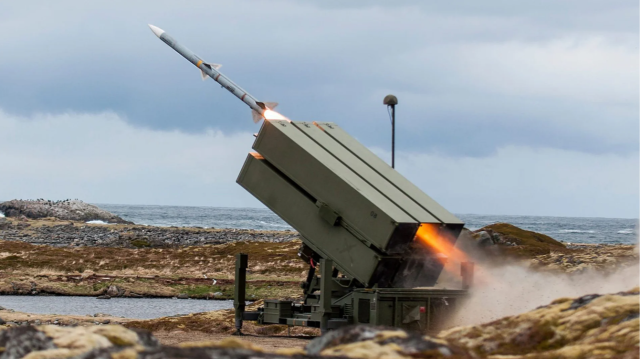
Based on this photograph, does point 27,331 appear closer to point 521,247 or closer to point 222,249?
point 521,247

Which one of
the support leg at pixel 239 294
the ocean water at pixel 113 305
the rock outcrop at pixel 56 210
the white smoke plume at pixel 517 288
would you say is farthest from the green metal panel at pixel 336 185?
the rock outcrop at pixel 56 210

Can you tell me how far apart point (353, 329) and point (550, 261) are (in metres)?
31.3

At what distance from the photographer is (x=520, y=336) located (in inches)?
543

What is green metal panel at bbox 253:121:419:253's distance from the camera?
19250mm

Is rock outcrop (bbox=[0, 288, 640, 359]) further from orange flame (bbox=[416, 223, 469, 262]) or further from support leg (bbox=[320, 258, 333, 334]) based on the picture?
support leg (bbox=[320, 258, 333, 334])

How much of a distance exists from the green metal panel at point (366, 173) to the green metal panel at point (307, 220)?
133cm

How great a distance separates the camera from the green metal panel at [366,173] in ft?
65.7

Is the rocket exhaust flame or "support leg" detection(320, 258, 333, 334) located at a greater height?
the rocket exhaust flame

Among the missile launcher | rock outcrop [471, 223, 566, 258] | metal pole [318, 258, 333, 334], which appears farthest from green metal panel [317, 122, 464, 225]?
rock outcrop [471, 223, 566, 258]

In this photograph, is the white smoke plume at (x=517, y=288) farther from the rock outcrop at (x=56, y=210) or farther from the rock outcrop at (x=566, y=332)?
the rock outcrop at (x=56, y=210)

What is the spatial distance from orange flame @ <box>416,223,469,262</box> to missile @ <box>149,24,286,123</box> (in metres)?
5.33

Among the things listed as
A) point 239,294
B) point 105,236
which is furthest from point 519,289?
point 105,236

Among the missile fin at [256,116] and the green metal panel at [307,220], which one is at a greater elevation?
the missile fin at [256,116]

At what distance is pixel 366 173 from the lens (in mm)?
21016
